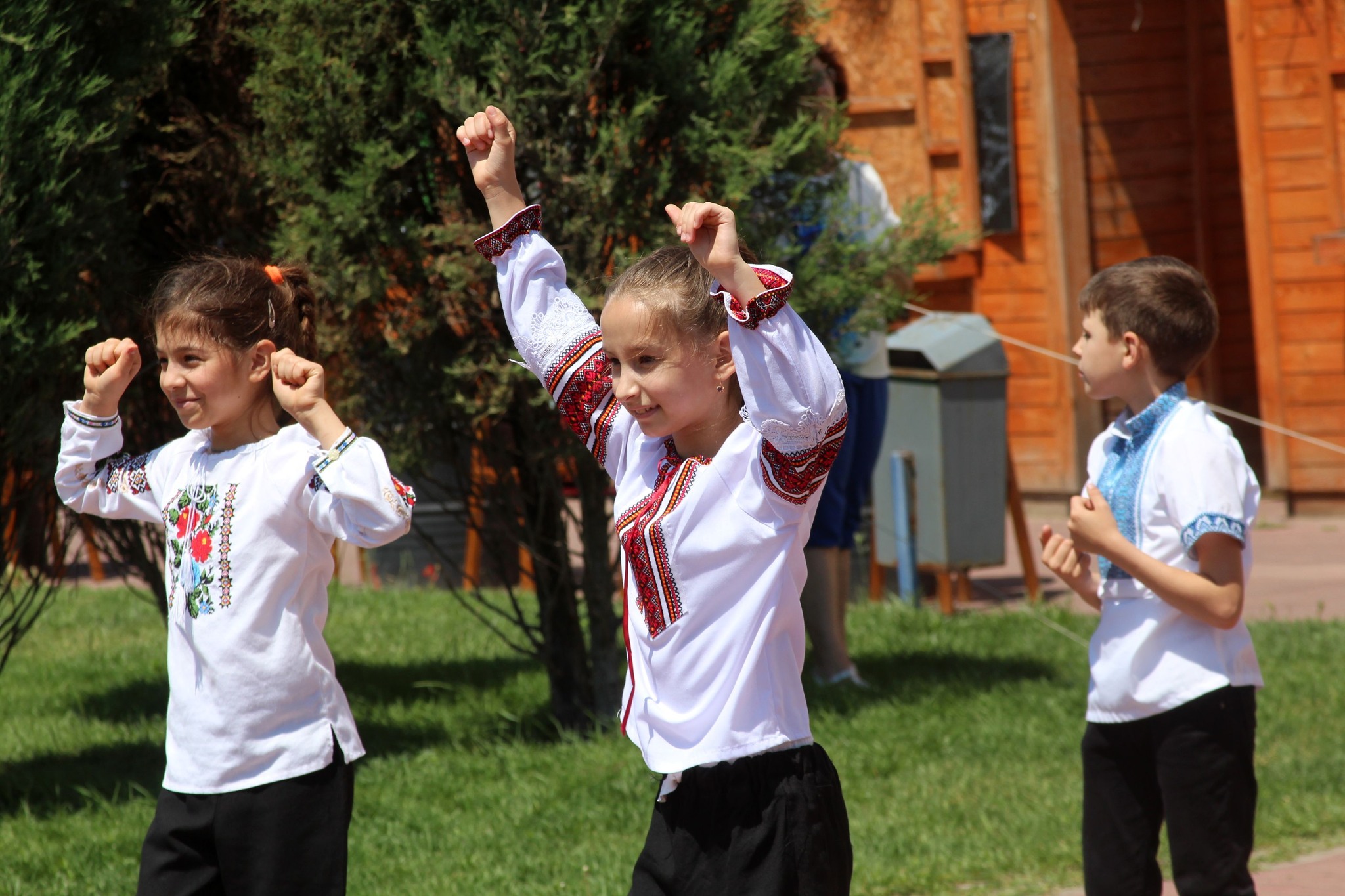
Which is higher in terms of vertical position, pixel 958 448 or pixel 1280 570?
pixel 958 448

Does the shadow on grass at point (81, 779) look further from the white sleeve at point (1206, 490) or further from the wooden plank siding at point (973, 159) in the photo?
the wooden plank siding at point (973, 159)

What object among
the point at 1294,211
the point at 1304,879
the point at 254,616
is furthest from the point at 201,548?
the point at 1294,211

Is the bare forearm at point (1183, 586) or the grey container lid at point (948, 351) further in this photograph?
the grey container lid at point (948, 351)

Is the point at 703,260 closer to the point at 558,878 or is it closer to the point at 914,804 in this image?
the point at 558,878

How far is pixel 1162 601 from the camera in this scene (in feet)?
10.00

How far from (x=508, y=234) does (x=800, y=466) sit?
2.48 feet

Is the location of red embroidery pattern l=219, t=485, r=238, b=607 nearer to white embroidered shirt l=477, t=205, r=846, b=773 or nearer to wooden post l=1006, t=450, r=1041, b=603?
white embroidered shirt l=477, t=205, r=846, b=773

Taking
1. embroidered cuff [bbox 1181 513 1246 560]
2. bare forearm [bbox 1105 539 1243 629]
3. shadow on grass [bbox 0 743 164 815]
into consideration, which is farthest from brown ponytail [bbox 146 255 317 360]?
shadow on grass [bbox 0 743 164 815]

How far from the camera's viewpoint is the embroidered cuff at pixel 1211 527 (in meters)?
2.92

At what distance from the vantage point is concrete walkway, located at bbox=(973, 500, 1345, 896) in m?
7.59

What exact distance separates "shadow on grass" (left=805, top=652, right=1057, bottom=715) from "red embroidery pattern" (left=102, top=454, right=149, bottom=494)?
327 centimetres

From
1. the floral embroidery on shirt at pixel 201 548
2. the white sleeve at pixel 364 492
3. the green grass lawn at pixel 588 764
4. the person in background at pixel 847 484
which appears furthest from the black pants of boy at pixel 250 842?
the person in background at pixel 847 484

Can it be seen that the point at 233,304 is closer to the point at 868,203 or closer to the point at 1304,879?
the point at 1304,879

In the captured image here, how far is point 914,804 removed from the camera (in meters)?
4.67
